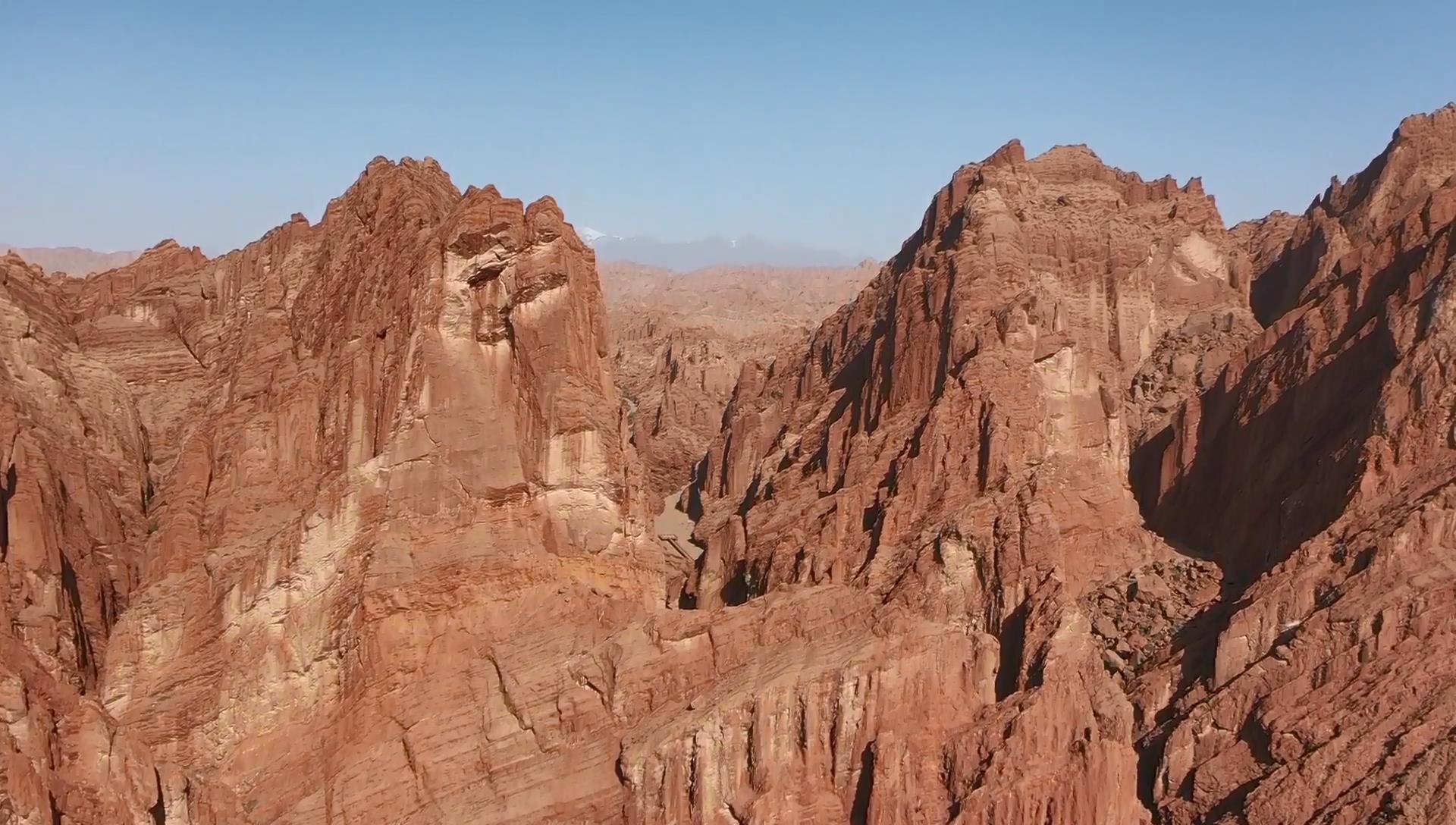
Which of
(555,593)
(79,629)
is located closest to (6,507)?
(79,629)

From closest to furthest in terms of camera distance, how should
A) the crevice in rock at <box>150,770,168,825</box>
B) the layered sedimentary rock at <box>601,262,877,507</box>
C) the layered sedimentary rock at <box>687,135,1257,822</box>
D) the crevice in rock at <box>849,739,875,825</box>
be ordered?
1. the crevice in rock at <box>150,770,168,825</box>
2. the crevice in rock at <box>849,739,875,825</box>
3. the layered sedimentary rock at <box>687,135,1257,822</box>
4. the layered sedimentary rock at <box>601,262,877,507</box>

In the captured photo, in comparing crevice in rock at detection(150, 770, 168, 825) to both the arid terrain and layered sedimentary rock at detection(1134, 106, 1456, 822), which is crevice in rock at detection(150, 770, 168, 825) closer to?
the arid terrain

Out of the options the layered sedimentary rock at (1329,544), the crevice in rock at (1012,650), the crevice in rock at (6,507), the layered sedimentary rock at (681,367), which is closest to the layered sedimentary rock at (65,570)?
the crevice in rock at (6,507)

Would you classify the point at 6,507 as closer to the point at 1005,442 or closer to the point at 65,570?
the point at 65,570

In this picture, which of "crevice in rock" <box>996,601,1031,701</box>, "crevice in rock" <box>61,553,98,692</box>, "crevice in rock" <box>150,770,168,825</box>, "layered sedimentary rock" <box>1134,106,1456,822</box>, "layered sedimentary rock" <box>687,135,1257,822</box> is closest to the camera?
"crevice in rock" <box>150,770,168,825</box>

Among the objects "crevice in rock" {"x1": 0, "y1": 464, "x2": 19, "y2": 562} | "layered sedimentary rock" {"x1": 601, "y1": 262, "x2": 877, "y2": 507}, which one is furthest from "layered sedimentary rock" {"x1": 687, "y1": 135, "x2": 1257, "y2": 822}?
"crevice in rock" {"x1": 0, "y1": 464, "x2": 19, "y2": 562}

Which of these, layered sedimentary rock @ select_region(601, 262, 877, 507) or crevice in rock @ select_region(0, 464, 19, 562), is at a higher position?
crevice in rock @ select_region(0, 464, 19, 562)

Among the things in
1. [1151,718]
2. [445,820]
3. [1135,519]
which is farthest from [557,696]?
[1135,519]

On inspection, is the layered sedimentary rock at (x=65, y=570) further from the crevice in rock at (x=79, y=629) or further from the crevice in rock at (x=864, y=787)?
the crevice in rock at (x=864, y=787)
